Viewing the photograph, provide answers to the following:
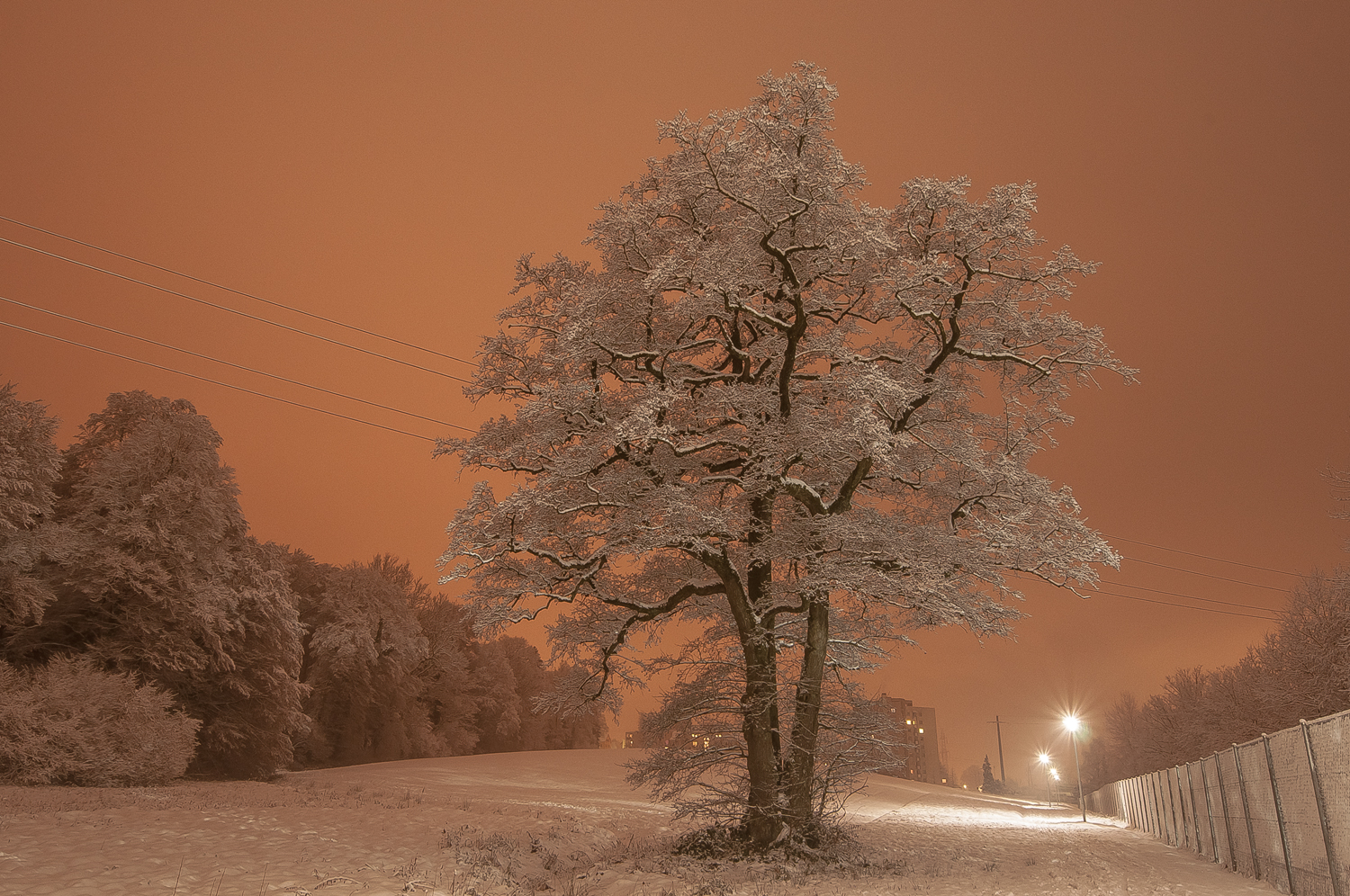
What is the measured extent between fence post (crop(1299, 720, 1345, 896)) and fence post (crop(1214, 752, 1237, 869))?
5558 mm

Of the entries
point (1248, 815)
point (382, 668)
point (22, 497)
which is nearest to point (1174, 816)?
point (1248, 815)

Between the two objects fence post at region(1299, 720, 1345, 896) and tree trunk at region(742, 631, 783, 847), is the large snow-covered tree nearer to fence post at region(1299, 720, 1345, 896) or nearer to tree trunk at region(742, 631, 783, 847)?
tree trunk at region(742, 631, 783, 847)

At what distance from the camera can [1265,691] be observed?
1432 inches

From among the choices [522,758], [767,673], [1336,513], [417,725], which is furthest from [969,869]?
[417,725]

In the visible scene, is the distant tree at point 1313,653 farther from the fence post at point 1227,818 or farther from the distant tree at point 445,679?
the distant tree at point 445,679

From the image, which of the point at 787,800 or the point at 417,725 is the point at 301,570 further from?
the point at 787,800

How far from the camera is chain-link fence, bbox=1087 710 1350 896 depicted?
8297 millimetres

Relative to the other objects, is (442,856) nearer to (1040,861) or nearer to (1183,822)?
(1040,861)

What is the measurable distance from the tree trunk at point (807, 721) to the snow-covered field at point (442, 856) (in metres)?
1.02

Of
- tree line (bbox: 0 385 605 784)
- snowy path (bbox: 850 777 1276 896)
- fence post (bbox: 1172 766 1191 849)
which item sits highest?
tree line (bbox: 0 385 605 784)

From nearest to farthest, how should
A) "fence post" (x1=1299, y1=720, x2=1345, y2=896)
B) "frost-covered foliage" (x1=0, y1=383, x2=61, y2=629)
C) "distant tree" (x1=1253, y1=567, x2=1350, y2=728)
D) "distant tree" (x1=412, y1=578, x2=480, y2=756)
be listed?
"fence post" (x1=1299, y1=720, x2=1345, y2=896) < "frost-covered foliage" (x1=0, y1=383, x2=61, y2=629) < "distant tree" (x1=1253, y1=567, x2=1350, y2=728) < "distant tree" (x1=412, y1=578, x2=480, y2=756)

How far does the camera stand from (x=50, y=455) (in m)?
25.4

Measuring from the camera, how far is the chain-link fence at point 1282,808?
27.2 feet

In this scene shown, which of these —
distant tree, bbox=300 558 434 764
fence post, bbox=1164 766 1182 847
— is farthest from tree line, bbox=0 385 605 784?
fence post, bbox=1164 766 1182 847
